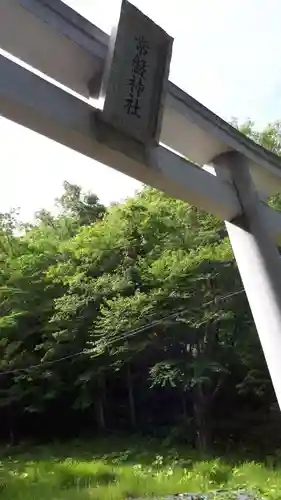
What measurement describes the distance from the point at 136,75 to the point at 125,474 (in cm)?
645

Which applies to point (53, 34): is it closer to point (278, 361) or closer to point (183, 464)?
point (278, 361)

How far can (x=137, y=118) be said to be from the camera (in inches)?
62.7

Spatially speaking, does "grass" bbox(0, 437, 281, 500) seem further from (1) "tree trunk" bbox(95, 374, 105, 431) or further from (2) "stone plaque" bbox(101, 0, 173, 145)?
(2) "stone plaque" bbox(101, 0, 173, 145)

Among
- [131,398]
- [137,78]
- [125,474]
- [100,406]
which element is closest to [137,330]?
[125,474]

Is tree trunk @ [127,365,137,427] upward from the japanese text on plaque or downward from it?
upward

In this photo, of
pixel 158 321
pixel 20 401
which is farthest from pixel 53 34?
pixel 20 401

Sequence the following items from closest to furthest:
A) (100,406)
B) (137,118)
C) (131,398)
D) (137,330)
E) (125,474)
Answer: (137,118) → (125,474) → (137,330) → (131,398) → (100,406)

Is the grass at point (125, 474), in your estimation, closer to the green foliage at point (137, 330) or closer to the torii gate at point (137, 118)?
the green foliage at point (137, 330)

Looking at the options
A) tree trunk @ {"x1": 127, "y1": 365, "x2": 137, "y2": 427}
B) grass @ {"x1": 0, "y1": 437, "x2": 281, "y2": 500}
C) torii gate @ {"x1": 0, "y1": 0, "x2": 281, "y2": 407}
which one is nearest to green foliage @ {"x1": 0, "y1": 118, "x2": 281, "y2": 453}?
tree trunk @ {"x1": 127, "y1": 365, "x2": 137, "y2": 427}

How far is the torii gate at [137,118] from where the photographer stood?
138 centimetres

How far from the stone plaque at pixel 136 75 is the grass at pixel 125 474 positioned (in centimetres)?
438

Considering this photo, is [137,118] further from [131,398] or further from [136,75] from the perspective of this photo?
[131,398]

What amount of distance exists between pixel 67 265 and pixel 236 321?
11.5ft

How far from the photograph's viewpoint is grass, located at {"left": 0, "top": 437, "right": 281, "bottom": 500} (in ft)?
19.5
